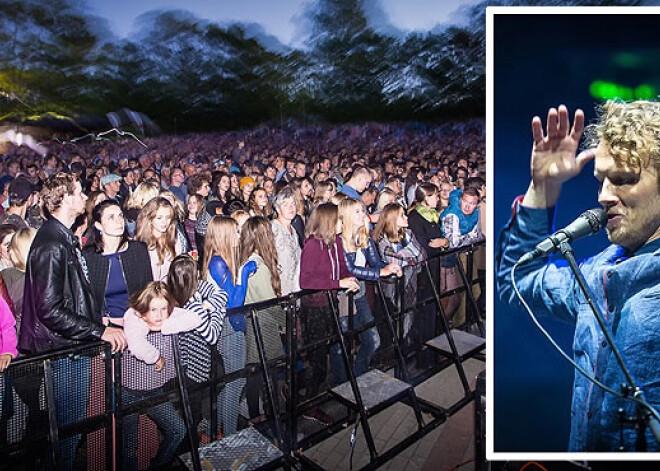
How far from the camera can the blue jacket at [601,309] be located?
188cm

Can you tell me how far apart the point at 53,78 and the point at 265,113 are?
12.8 feet

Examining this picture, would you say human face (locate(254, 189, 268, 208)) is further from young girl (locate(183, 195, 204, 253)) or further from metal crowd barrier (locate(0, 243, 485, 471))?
metal crowd barrier (locate(0, 243, 485, 471))

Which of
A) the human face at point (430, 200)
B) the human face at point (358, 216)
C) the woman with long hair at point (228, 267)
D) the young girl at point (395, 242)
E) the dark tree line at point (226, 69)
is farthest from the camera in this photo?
the dark tree line at point (226, 69)

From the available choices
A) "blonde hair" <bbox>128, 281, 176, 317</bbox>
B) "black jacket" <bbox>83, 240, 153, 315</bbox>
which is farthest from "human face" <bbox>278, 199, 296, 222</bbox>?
"blonde hair" <bbox>128, 281, 176, 317</bbox>

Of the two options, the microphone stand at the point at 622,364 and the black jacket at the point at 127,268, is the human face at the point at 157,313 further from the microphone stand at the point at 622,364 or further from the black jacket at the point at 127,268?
the microphone stand at the point at 622,364

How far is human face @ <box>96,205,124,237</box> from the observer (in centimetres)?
250

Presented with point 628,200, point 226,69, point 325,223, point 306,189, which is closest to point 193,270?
point 325,223

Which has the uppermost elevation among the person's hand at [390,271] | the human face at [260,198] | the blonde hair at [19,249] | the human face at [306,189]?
the human face at [306,189]

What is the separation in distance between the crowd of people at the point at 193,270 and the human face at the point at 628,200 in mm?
1613

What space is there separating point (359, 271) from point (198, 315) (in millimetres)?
1320

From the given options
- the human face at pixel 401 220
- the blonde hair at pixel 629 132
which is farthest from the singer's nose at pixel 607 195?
the human face at pixel 401 220

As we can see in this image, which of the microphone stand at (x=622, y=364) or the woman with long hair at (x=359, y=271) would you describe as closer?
the microphone stand at (x=622, y=364)

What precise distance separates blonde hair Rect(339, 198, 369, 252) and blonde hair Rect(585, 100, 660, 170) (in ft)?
5.72

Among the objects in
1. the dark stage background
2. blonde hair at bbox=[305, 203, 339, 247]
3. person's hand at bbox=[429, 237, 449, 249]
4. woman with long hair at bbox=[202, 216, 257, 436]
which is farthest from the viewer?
person's hand at bbox=[429, 237, 449, 249]
